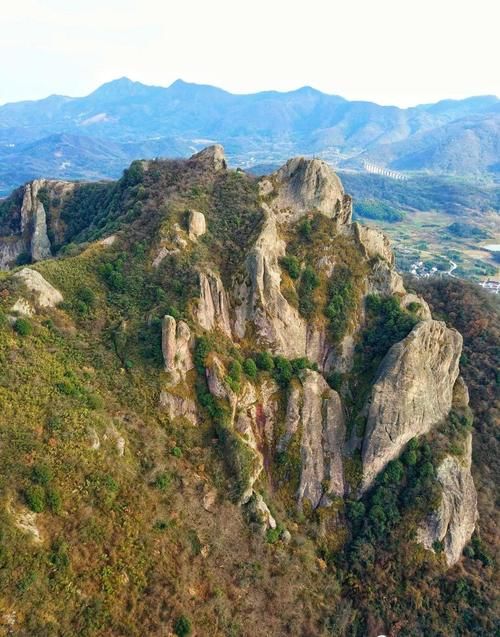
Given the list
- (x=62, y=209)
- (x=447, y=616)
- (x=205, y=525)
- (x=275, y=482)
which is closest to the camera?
(x=205, y=525)

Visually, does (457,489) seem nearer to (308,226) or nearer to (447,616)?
(447,616)

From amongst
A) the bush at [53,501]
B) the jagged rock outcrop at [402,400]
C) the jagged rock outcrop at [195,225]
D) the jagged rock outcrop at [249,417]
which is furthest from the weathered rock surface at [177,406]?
the jagged rock outcrop at [195,225]

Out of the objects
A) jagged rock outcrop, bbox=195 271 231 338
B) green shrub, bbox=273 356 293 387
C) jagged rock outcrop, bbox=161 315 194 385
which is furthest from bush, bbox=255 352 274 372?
jagged rock outcrop, bbox=161 315 194 385

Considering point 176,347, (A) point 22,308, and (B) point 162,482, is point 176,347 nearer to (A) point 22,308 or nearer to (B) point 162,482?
(B) point 162,482

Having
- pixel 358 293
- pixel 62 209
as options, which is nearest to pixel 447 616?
pixel 358 293

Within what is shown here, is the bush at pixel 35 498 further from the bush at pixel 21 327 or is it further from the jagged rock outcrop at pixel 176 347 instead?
the jagged rock outcrop at pixel 176 347

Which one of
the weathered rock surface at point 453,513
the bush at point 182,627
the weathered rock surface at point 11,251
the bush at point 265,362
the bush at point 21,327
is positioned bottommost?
the weathered rock surface at point 453,513
